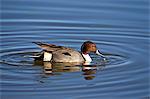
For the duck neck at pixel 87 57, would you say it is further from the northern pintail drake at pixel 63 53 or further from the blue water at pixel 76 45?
the blue water at pixel 76 45

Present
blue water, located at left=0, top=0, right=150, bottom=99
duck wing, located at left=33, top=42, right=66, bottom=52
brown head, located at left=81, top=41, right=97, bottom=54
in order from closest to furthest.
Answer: blue water, located at left=0, top=0, right=150, bottom=99 < duck wing, located at left=33, top=42, right=66, bottom=52 < brown head, located at left=81, top=41, right=97, bottom=54

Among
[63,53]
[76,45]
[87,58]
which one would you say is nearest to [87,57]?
[87,58]

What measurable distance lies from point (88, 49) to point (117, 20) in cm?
313

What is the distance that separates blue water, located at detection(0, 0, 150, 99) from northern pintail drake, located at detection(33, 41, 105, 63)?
247 millimetres

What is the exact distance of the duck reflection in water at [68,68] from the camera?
39.6ft

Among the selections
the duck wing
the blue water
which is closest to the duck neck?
the blue water

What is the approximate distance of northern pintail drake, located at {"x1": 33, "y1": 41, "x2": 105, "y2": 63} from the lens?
13.0 meters

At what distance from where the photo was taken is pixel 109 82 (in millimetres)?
11305

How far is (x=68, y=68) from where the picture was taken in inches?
494

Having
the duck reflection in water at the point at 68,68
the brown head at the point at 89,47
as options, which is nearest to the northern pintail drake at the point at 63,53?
the brown head at the point at 89,47

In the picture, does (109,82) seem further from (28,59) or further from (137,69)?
(28,59)

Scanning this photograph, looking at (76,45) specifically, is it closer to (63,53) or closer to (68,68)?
(63,53)

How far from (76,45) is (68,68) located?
168cm

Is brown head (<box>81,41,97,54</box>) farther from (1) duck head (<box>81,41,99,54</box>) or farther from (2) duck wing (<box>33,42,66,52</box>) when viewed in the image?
(2) duck wing (<box>33,42,66,52</box>)
